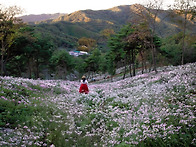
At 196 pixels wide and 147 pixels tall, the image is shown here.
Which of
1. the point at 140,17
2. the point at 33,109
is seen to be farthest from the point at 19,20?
the point at 33,109

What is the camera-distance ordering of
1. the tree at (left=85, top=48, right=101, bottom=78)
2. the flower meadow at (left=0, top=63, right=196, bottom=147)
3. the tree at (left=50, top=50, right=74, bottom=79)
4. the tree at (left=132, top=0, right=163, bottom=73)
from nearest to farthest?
the flower meadow at (left=0, top=63, right=196, bottom=147) < the tree at (left=132, top=0, right=163, bottom=73) < the tree at (left=50, top=50, right=74, bottom=79) < the tree at (left=85, top=48, right=101, bottom=78)

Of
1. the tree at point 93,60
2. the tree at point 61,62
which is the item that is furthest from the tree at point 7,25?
the tree at point 93,60

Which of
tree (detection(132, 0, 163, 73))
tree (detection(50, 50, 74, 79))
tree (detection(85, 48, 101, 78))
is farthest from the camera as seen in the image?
tree (detection(85, 48, 101, 78))

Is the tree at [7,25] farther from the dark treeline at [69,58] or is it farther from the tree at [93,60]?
the tree at [93,60]

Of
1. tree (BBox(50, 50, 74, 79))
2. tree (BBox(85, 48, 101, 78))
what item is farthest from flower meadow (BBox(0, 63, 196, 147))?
tree (BBox(85, 48, 101, 78))

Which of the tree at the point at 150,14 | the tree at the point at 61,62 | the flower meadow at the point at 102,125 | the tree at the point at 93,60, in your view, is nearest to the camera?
the flower meadow at the point at 102,125

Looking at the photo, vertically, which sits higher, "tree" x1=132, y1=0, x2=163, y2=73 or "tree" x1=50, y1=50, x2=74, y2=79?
"tree" x1=132, y1=0, x2=163, y2=73

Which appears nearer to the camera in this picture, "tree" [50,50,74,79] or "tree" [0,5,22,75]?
"tree" [0,5,22,75]

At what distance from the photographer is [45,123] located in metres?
7.33

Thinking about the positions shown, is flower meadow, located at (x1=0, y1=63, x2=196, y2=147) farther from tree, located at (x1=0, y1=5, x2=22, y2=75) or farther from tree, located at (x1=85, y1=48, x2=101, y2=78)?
tree, located at (x1=85, y1=48, x2=101, y2=78)

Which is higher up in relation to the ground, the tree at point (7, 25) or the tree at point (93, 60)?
the tree at point (7, 25)

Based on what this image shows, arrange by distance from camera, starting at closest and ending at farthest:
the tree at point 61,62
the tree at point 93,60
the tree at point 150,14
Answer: the tree at point 150,14, the tree at point 61,62, the tree at point 93,60

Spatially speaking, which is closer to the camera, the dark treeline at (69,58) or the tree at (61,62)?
the dark treeline at (69,58)

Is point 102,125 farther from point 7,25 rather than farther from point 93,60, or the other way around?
point 93,60
